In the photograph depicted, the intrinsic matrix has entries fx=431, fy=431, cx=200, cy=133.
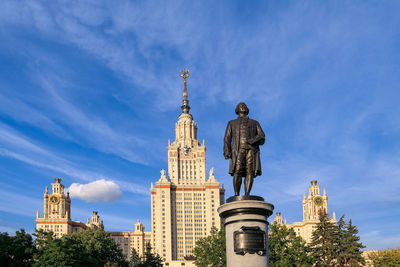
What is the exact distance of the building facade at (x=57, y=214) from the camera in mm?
164625

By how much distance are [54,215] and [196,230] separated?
55.9 m

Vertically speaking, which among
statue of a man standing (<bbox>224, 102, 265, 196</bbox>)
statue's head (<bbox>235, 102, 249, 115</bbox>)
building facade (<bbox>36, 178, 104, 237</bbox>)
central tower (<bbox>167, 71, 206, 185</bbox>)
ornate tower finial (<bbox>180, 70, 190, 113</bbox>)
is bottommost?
statue of a man standing (<bbox>224, 102, 265, 196</bbox>)

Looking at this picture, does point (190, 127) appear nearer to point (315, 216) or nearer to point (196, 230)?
point (196, 230)

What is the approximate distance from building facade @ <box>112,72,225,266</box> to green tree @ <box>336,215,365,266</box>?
9938cm

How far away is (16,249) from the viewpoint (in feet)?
153

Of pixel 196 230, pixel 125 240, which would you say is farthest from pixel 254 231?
pixel 125 240

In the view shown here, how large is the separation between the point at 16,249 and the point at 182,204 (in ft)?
405

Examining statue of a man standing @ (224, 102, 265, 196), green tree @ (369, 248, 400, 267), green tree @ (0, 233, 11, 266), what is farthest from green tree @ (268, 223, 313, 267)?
statue of a man standing @ (224, 102, 265, 196)

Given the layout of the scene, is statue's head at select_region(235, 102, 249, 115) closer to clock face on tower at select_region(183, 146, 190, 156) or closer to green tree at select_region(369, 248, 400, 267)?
green tree at select_region(369, 248, 400, 267)

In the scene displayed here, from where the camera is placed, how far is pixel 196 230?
539 feet

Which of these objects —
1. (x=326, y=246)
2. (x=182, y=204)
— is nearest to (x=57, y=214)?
(x=182, y=204)

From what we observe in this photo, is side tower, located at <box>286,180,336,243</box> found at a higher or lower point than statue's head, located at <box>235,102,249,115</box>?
higher

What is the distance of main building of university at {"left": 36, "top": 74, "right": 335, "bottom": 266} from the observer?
531ft

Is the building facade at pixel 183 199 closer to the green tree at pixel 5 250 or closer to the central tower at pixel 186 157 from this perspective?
the central tower at pixel 186 157
